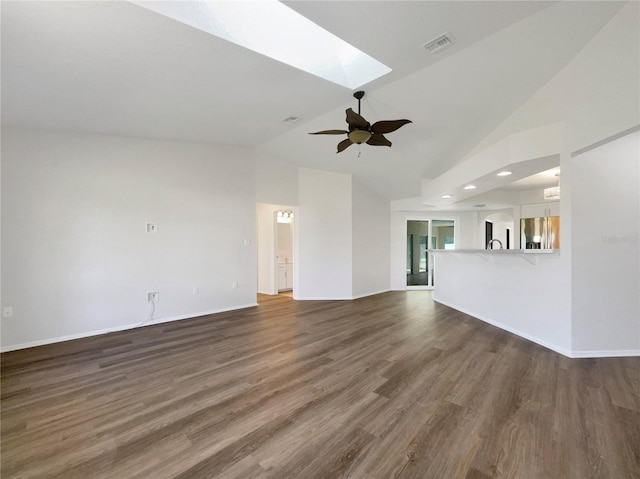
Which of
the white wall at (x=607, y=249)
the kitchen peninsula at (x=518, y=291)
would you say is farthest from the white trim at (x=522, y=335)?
the white wall at (x=607, y=249)

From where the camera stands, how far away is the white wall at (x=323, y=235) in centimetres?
650

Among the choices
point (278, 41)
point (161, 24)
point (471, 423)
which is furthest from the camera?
point (278, 41)

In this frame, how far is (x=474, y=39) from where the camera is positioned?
2635mm

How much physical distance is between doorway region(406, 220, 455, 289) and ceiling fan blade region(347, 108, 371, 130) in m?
5.23

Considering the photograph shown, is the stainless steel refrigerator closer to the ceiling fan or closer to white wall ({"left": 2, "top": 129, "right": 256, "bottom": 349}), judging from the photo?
the ceiling fan

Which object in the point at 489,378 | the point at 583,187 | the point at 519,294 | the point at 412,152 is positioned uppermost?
the point at 412,152

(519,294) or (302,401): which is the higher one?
(519,294)

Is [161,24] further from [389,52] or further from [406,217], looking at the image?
[406,217]

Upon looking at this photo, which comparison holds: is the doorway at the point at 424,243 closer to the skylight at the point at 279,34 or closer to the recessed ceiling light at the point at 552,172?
the recessed ceiling light at the point at 552,172

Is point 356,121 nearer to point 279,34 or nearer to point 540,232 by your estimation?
point 279,34

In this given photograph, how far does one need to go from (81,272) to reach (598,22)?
661 centimetres

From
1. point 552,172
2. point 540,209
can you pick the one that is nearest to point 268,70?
point 552,172

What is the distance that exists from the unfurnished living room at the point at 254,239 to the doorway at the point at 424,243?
2424 millimetres

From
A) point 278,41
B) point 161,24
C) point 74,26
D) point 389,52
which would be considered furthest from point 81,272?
point 389,52
